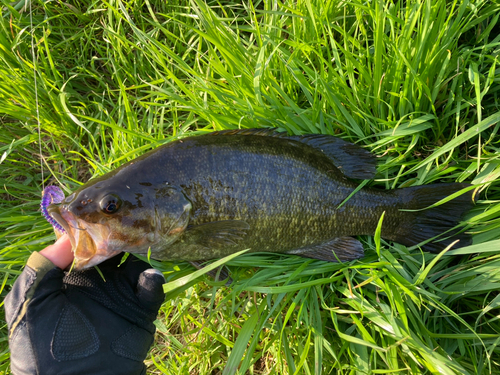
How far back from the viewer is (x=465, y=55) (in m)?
2.40

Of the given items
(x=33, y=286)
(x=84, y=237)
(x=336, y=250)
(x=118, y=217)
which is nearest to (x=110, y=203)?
(x=118, y=217)

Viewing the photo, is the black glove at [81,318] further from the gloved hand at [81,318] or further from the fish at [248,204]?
the fish at [248,204]

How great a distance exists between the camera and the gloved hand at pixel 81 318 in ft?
7.03

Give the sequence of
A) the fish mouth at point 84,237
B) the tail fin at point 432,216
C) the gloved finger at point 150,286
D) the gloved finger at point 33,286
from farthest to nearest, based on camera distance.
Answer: the tail fin at point 432,216 < the gloved finger at point 150,286 < the gloved finger at point 33,286 < the fish mouth at point 84,237

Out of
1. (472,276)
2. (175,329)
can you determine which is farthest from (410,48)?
(175,329)

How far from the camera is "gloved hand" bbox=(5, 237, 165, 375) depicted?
Answer: 2143 mm

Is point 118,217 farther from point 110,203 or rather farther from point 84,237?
point 84,237

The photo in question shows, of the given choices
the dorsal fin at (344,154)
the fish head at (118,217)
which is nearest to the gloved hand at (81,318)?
the fish head at (118,217)

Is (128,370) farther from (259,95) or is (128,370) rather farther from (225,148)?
(259,95)

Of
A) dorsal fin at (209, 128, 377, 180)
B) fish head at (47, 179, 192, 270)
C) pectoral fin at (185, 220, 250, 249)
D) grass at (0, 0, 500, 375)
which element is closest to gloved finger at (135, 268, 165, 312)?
grass at (0, 0, 500, 375)

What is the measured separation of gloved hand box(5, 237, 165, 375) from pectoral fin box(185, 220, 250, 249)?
44 centimetres

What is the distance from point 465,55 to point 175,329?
11.7ft

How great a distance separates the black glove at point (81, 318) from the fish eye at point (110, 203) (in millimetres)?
610

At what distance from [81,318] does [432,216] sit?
2.93 m
